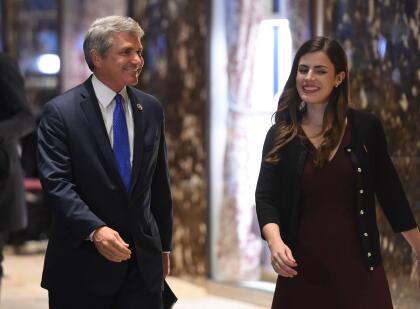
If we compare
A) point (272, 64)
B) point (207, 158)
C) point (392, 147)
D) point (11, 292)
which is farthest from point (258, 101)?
point (11, 292)

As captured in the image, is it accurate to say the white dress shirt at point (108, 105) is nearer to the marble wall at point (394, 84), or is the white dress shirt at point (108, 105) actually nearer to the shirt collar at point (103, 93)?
the shirt collar at point (103, 93)

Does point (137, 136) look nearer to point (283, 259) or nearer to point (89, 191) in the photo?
point (89, 191)

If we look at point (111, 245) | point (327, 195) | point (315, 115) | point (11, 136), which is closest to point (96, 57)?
point (111, 245)

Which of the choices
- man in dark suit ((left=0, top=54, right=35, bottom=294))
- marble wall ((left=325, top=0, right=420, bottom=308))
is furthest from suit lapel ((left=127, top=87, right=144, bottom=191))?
marble wall ((left=325, top=0, right=420, bottom=308))

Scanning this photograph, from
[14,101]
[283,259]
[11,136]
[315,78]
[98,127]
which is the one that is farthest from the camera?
[14,101]

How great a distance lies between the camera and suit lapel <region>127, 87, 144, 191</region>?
3578mm

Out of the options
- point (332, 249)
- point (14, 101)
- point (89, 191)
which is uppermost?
point (14, 101)

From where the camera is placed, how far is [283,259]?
347cm

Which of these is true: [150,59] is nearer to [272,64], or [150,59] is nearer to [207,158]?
[207,158]

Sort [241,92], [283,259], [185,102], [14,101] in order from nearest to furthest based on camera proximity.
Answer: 1. [283,259]
2. [14,101]
3. [241,92]
4. [185,102]

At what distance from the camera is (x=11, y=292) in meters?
7.59

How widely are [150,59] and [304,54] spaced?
4.49 m

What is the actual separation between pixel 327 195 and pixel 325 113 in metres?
0.30

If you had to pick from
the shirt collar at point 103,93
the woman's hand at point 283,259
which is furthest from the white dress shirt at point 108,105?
the woman's hand at point 283,259
